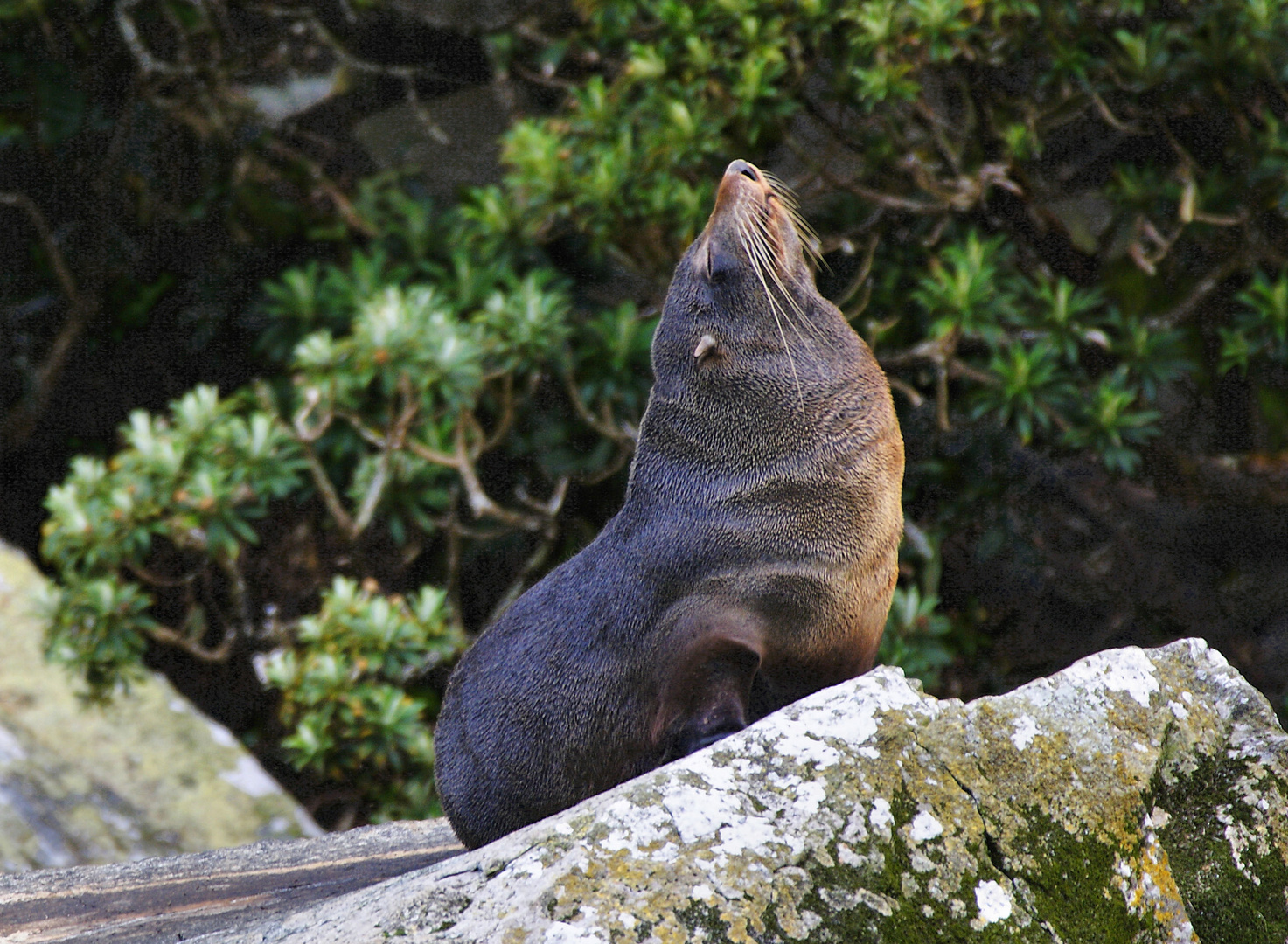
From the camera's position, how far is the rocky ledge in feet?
5.74

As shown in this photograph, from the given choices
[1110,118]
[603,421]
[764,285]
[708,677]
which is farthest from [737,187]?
[1110,118]

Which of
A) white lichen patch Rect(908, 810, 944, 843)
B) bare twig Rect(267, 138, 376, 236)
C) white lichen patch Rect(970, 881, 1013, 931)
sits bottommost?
bare twig Rect(267, 138, 376, 236)

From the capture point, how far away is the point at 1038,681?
2.19 m

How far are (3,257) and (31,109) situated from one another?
811 mm

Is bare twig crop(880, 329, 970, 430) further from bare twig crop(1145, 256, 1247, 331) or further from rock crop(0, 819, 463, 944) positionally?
rock crop(0, 819, 463, 944)

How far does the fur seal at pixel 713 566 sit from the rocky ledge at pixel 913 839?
532 mm

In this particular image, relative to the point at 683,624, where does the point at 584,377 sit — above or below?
below

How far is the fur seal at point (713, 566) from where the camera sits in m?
2.61

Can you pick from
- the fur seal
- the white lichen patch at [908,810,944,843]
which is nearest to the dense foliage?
the fur seal

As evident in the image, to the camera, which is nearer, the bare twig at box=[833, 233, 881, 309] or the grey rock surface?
the grey rock surface

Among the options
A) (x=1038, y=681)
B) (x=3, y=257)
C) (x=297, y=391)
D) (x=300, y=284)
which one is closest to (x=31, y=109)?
(x=3, y=257)

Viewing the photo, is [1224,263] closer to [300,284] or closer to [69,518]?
[300,284]

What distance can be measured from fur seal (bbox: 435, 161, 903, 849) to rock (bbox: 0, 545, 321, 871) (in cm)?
282

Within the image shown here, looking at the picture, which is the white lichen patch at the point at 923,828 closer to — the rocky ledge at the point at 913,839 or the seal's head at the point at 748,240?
the rocky ledge at the point at 913,839
